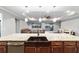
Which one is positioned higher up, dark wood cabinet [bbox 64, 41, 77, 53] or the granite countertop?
the granite countertop

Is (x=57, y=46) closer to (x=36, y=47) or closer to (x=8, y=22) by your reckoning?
(x=36, y=47)

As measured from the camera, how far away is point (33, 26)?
3664 millimetres

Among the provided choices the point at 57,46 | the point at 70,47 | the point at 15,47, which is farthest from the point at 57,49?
the point at 15,47

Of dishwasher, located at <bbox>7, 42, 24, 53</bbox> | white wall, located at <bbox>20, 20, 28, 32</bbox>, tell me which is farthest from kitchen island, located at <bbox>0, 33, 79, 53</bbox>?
white wall, located at <bbox>20, 20, 28, 32</bbox>

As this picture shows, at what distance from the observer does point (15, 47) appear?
3.71m

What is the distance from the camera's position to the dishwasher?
3.70 m

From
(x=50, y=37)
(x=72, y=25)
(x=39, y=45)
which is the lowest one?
(x=39, y=45)

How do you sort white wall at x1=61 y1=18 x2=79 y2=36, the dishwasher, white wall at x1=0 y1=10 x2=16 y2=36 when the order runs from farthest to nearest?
white wall at x1=61 y1=18 x2=79 y2=36 < the dishwasher < white wall at x1=0 y1=10 x2=16 y2=36

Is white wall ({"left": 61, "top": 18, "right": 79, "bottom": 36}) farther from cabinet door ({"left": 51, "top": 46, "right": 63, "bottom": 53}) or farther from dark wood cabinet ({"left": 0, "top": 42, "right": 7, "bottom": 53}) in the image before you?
dark wood cabinet ({"left": 0, "top": 42, "right": 7, "bottom": 53})

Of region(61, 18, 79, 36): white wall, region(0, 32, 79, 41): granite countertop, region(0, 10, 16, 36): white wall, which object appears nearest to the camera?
region(0, 10, 16, 36): white wall

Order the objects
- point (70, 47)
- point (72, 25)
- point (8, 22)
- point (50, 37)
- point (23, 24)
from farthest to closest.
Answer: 1. point (50, 37)
2. point (72, 25)
3. point (70, 47)
4. point (8, 22)
5. point (23, 24)

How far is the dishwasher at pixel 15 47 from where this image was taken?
370 cm
